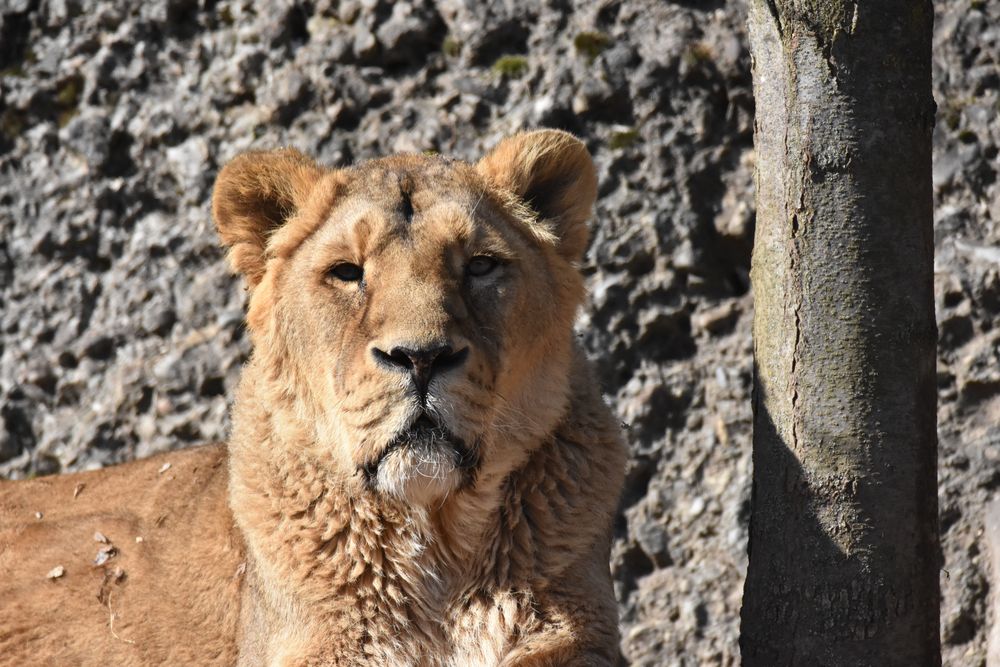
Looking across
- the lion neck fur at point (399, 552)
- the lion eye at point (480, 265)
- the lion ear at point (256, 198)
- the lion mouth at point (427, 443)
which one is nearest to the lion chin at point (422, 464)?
the lion mouth at point (427, 443)

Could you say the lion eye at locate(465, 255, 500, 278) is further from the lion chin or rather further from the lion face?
the lion chin

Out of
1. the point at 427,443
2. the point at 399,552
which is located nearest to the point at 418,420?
the point at 427,443

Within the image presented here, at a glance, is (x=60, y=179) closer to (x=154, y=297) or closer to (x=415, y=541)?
(x=154, y=297)

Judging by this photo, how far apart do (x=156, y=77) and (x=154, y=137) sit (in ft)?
1.22

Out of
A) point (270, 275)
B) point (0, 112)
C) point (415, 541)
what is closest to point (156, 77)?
point (0, 112)

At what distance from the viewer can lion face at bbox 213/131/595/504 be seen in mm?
3559

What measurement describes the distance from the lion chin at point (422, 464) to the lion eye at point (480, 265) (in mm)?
579

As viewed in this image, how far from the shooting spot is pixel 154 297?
6.49m

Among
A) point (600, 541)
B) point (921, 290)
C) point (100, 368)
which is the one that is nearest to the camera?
point (921, 290)

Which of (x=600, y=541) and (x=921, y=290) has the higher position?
(x=921, y=290)

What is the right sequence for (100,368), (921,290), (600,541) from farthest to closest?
1. (100,368)
2. (600,541)
3. (921,290)

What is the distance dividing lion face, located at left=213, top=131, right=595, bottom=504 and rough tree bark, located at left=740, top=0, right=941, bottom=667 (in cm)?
78

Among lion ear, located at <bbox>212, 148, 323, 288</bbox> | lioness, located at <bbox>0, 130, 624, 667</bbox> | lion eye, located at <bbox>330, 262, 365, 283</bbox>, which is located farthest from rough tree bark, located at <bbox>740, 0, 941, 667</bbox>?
lion ear, located at <bbox>212, 148, 323, 288</bbox>

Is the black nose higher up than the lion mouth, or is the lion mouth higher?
the black nose
